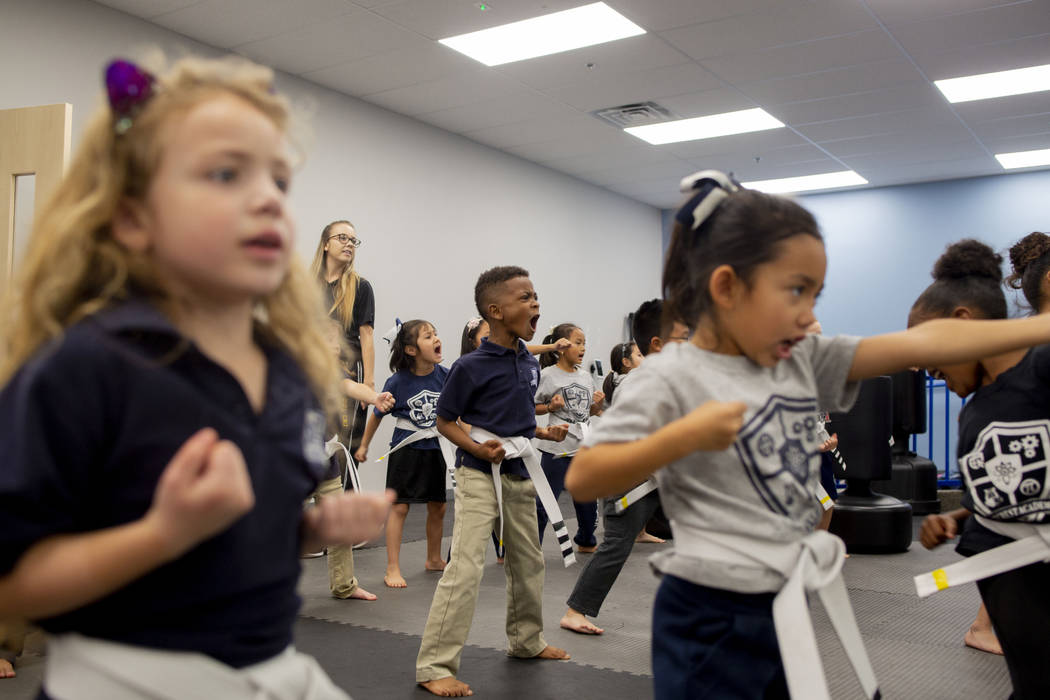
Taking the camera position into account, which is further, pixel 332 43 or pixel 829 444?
pixel 332 43

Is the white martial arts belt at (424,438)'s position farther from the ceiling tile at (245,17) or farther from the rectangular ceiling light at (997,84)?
the rectangular ceiling light at (997,84)

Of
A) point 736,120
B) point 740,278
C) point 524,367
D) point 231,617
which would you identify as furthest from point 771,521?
point 736,120

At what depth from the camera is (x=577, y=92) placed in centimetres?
742

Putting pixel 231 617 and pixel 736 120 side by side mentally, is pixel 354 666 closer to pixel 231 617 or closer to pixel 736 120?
pixel 231 617

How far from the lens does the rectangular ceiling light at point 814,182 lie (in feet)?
34.7

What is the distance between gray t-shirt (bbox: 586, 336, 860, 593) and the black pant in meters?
0.67

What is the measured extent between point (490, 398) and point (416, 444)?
188 cm

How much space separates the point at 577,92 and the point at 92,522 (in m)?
7.05

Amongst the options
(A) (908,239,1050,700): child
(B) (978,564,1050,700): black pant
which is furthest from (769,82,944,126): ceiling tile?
(B) (978,564,1050,700): black pant

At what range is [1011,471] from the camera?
184 cm

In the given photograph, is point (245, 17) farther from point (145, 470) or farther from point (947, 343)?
point (145, 470)

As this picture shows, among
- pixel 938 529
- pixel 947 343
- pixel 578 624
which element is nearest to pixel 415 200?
pixel 578 624

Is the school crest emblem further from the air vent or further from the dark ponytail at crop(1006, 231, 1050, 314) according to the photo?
the dark ponytail at crop(1006, 231, 1050, 314)

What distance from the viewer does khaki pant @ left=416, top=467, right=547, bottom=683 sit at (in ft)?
9.96
